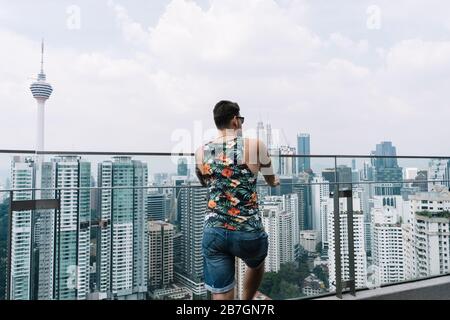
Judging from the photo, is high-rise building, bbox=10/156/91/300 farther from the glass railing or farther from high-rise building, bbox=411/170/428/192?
high-rise building, bbox=411/170/428/192

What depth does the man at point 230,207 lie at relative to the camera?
4.10 feet

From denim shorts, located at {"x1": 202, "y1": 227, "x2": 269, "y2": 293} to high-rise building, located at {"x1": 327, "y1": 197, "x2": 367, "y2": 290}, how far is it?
115cm

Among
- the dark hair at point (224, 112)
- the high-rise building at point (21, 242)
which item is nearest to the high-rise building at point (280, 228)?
the dark hair at point (224, 112)

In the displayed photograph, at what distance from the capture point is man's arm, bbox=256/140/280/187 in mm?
1314

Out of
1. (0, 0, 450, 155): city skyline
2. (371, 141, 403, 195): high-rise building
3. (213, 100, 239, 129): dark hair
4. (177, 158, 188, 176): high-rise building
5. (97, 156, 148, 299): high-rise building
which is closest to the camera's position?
(213, 100, 239, 129): dark hair

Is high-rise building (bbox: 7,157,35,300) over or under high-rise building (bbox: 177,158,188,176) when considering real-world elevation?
under

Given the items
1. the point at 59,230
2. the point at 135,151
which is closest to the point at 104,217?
the point at 59,230

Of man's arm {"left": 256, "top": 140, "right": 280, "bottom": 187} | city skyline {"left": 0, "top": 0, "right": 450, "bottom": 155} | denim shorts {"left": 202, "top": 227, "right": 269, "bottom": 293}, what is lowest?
denim shorts {"left": 202, "top": 227, "right": 269, "bottom": 293}

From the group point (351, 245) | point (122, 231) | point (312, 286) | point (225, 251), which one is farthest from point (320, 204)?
point (122, 231)

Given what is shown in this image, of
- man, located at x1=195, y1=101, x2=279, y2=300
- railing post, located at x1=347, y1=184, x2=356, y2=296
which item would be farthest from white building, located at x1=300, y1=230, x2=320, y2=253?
man, located at x1=195, y1=101, x2=279, y2=300

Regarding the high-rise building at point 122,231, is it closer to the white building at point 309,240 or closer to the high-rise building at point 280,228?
the high-rise building at point 280,228

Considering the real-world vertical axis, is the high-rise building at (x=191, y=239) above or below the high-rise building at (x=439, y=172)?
below

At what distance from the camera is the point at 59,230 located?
6.25 ft

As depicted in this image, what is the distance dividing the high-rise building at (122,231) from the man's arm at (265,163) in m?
1.02
